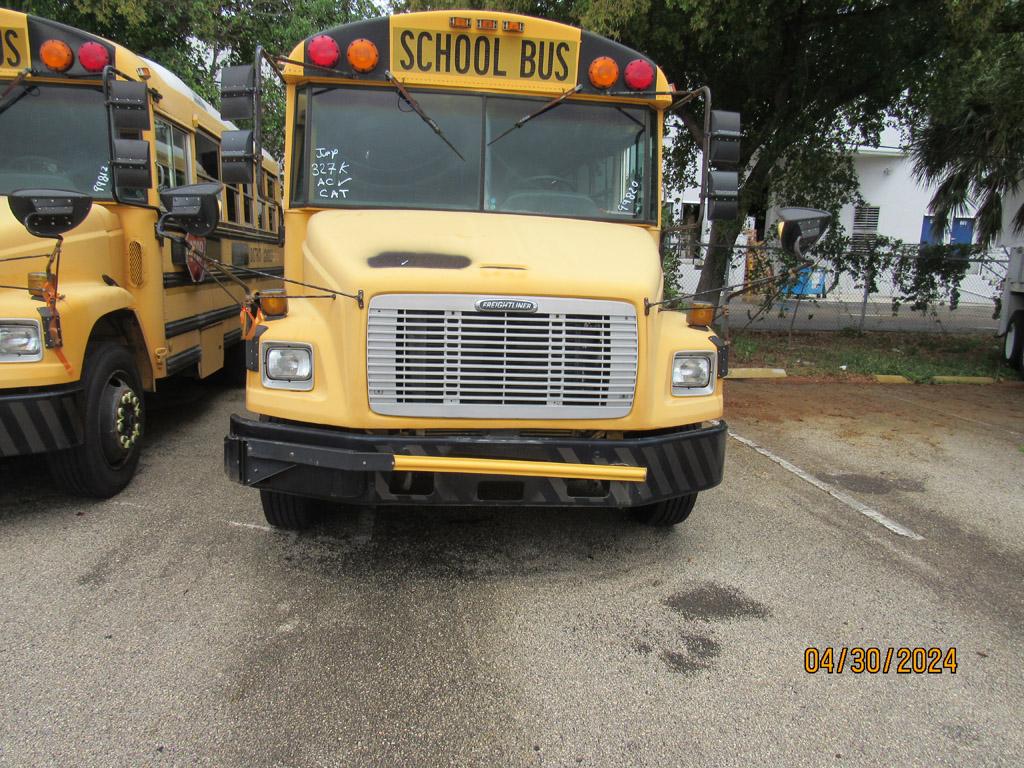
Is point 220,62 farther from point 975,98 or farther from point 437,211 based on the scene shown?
point 975,98

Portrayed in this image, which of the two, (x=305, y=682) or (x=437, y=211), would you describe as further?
(x=437, y=211)

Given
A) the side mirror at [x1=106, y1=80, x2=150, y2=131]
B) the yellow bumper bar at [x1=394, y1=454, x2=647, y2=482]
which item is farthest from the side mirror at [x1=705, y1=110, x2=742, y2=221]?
the side mirror at [x1=106, y1=80, x2=150, y2=131]

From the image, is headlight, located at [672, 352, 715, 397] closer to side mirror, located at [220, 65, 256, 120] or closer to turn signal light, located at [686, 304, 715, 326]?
turn signal light, located at [686, 304, 715, 326]

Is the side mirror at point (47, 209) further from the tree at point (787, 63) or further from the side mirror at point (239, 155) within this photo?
the tree at point (787, 63)

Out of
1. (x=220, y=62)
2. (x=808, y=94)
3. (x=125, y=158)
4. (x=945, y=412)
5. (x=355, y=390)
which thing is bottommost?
(x=945, y=412)

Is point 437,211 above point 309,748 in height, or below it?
above

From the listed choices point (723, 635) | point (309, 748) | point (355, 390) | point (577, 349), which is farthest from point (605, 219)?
point (309, 748)

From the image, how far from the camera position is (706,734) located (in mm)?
2445

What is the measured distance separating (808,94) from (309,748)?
1112 cm

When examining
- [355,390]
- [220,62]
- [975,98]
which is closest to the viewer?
[355,390]

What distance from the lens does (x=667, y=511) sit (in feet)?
13.1

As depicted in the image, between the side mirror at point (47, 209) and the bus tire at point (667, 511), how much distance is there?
10.9 feet

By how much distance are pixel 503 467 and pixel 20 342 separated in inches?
106

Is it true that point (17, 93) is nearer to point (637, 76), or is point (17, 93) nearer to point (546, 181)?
point (546, 181)
